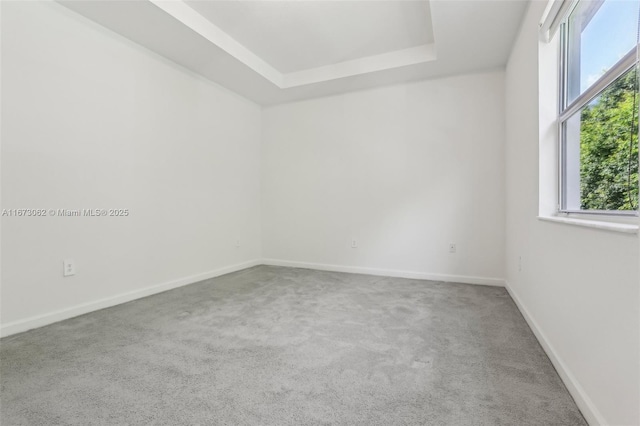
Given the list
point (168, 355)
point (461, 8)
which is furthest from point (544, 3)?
point (168, 355)

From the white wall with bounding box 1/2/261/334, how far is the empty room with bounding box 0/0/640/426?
0.02 m

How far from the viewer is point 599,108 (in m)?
1.47

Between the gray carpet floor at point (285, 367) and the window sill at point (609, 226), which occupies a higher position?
the window sill at point (609, 226)

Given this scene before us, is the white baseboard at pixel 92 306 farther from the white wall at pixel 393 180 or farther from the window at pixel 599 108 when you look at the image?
the window at pixel 599 108

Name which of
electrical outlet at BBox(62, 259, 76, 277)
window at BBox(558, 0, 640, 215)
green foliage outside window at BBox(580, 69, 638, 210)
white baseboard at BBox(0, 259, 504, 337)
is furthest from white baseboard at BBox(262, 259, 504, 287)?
electrical outlet at BBox(62, 259, 76, 277)

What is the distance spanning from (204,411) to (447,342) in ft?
4.90

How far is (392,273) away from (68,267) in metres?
3.38

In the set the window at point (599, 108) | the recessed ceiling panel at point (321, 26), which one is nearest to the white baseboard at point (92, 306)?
the recessed ceiling panel at point (321, 26)

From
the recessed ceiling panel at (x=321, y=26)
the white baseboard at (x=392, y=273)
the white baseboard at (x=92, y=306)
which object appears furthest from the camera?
the white baseboard at (x=392, y=273)

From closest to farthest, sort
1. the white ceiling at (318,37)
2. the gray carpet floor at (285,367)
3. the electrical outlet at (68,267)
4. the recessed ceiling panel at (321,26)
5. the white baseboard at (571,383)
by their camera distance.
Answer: the white baseboard at (571,383) → the gray carpet floor at (285,367) → the electrical outlet at (68,267) → the white ceiling at (318,37) → the recessed ceiling panel at (321,26)

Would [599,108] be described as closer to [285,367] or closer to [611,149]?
[611,149]

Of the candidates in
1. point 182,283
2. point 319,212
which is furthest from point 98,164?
point 319,212

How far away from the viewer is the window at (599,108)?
1.21 meters

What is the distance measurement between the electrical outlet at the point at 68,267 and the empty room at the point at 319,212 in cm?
4
